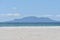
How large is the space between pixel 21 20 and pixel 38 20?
3356 mm

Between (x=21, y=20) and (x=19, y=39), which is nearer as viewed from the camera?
(x=19, y=39)

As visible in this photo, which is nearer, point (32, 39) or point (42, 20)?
point (32, 39)

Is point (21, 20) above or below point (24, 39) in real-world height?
above

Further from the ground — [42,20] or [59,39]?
[42,20]

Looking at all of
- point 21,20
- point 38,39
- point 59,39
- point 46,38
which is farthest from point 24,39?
point 21,20

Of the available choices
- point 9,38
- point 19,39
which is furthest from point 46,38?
point 9,38

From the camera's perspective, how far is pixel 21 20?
2711cm

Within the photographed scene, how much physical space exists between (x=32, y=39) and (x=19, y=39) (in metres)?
0.55

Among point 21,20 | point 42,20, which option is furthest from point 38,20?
point 21,20

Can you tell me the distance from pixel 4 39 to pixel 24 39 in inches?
33.0

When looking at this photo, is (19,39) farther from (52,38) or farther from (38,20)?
(38,20)

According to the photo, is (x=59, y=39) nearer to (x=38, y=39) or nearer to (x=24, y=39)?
(x=38, y=39)

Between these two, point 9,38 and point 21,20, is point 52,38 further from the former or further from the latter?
point 21,20

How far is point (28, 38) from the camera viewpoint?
611 cm
